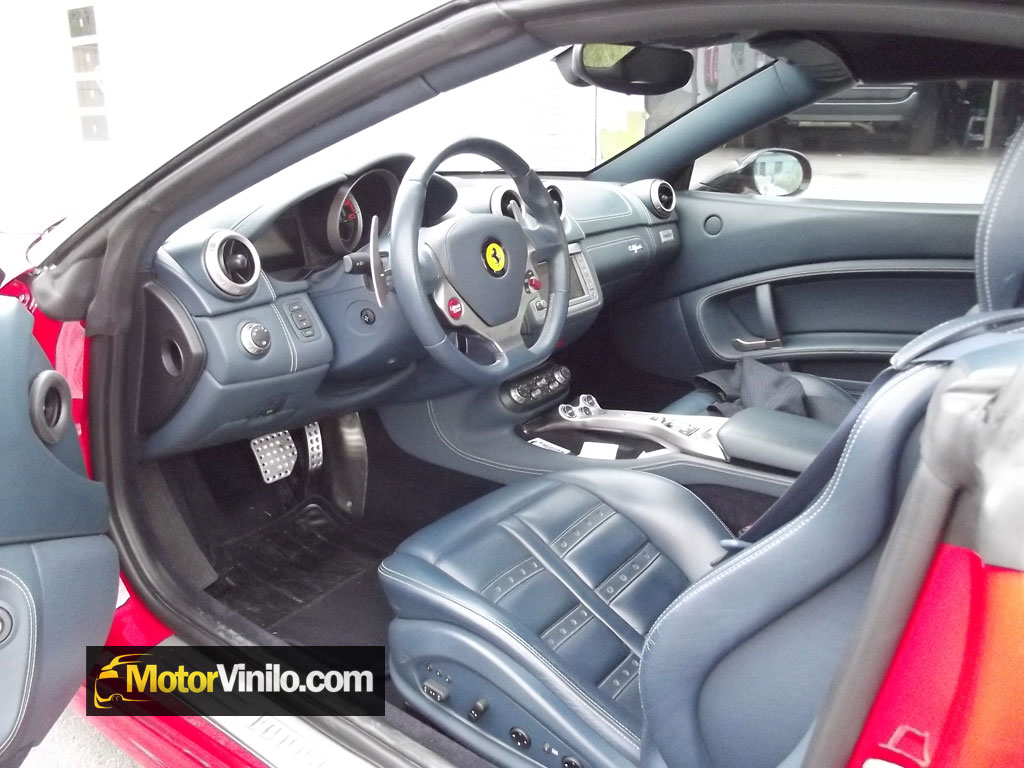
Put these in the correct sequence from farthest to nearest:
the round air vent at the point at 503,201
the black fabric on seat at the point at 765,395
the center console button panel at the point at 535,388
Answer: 1. the center console button panel at the point at 535,388
2. the black fabric on seat at the point at 765,395
3. the round air vent at the point at 503,201

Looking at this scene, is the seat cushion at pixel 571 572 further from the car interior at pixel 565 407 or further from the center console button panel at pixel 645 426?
the center console button panel at pixel 645 426

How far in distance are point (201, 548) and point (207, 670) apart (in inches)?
18.5

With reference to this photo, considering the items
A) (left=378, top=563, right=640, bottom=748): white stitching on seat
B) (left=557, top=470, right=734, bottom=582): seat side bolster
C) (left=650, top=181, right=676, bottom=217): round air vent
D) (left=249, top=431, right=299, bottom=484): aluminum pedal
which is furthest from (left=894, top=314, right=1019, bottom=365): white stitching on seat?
(left=650, top=181, right=676, bottom=217): round air vent

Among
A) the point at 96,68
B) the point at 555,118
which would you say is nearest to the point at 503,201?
the point at 555,118

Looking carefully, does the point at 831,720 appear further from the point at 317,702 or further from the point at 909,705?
the point at 317,702

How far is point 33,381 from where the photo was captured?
133 cm

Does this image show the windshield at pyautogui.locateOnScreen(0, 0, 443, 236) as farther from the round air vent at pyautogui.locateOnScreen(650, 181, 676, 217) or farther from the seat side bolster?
the seat side bolster

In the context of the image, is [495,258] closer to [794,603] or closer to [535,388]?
[535,388]

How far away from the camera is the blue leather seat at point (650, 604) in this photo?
30.8 inches

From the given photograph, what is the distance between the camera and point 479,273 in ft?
6.18

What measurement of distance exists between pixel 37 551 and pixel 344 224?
951 millimetres

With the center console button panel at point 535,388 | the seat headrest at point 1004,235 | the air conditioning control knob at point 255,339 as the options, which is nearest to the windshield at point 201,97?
the air conditioning control knob at point 255,339

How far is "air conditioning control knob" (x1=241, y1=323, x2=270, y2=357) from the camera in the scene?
1.75m

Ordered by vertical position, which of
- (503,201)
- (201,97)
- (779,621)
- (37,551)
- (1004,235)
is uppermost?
(201,97)
